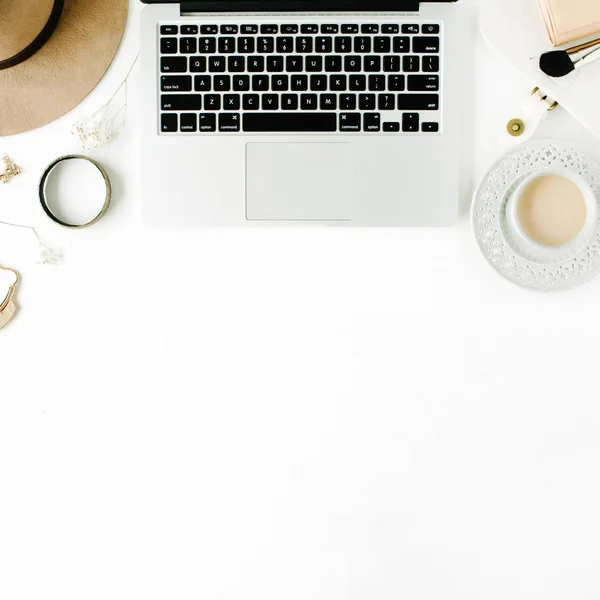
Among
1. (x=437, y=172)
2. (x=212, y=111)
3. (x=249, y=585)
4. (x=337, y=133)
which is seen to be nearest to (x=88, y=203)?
(x=212, y=111)

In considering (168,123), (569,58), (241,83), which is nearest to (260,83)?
(241,83)

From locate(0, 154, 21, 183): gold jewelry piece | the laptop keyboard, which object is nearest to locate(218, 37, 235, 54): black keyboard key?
the laptop keyboard

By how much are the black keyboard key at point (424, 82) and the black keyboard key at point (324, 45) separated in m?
0.11

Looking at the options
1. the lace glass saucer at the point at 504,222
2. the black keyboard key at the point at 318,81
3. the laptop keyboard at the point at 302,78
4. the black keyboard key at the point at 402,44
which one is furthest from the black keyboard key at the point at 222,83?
the lace glass saucer at the point at 504,222

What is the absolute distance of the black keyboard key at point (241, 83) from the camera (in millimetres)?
711

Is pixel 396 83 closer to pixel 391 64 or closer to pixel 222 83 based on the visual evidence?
pixel 391 64

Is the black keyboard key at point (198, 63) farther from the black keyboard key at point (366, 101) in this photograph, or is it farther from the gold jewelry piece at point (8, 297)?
the gold jewelry piece at point (8, 297)

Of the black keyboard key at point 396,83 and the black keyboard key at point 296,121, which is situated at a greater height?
the black keyboard key at point 396,83

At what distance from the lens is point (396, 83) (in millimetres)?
708

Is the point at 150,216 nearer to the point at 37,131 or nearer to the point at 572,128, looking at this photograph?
the point at 37,131

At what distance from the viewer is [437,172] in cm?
71

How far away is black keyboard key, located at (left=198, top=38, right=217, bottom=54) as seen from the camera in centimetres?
71

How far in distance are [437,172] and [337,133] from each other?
0.14m

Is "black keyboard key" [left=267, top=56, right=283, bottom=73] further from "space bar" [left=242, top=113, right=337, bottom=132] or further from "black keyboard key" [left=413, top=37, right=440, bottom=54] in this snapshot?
"black keyboard key" [left=413, top=37, right=440, bottom=54]
